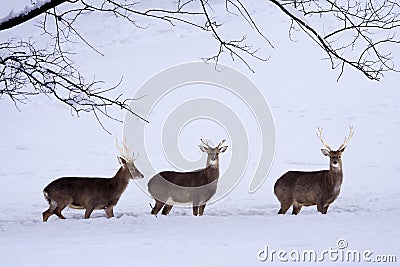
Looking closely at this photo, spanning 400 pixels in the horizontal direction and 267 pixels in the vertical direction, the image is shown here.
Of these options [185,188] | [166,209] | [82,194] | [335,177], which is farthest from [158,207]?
[335,177]

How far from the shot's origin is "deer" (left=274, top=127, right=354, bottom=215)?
10977 millimetres

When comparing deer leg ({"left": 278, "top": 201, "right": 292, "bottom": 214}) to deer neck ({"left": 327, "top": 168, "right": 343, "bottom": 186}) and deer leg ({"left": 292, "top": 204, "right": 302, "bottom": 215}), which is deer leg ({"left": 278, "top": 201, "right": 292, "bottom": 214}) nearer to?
deer leg ({"left": 292, "top": 204, "right": 302, "bottom": 215})

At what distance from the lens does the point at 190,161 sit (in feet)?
57.7

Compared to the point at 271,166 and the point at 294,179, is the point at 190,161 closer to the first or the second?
the point at 271,166

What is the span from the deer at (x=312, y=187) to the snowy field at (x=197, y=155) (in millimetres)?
368

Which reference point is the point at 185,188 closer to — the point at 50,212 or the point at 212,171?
the point at 212,171

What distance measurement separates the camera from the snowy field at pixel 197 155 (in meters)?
7.41

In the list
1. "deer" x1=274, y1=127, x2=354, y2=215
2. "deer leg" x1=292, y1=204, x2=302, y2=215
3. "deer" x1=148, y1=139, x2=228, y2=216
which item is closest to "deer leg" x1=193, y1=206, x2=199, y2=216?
"deer" x1=148, y1=139, x2=228, y2=216

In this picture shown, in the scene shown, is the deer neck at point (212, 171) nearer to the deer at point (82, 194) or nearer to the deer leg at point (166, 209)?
the deer leg at point (166, 209)

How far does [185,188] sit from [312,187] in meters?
2.14

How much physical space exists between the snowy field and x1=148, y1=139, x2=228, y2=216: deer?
32 cm

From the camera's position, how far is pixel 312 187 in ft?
36.3

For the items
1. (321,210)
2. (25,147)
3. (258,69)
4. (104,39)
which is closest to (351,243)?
(321,210)

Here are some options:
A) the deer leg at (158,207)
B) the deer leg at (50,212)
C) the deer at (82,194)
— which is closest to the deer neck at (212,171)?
the deer leg at (158,207)
